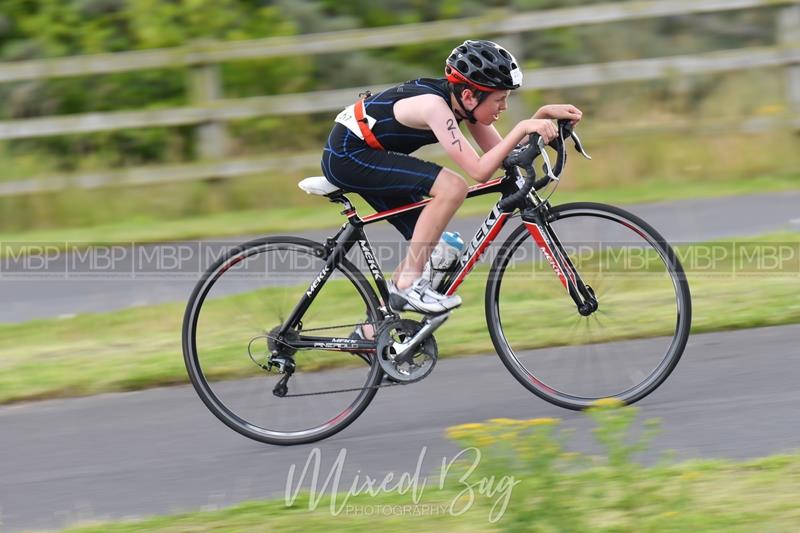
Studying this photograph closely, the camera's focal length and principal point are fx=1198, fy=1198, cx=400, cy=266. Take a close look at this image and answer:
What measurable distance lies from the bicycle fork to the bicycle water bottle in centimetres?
34

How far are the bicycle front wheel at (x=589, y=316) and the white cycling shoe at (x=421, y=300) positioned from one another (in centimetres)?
22

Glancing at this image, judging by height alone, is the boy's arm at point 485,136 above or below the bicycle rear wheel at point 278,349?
above

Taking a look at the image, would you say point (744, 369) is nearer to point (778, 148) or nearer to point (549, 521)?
point (549, 521)

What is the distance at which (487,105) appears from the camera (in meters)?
5.47

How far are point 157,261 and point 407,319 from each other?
4.93m

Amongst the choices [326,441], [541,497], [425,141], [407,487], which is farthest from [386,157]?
[541,497]

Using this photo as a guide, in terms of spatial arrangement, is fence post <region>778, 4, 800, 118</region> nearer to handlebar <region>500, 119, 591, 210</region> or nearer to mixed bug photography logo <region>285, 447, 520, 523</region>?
handlebar <region>500, 119, 591, 210</region>

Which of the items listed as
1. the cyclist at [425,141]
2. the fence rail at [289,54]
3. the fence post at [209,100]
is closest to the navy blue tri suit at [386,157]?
the cyclist at [425,141]

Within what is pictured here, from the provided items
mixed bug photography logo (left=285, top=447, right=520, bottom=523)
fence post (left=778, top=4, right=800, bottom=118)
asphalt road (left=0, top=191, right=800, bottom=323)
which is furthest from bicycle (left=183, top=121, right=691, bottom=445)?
fence post (left=778, top=4, right=800, bottom=118)

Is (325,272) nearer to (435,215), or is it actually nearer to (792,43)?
(435,215)

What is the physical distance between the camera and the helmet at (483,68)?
532 centimetres

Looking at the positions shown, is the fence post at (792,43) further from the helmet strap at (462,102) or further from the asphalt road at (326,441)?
the helmet strap at (462,102)

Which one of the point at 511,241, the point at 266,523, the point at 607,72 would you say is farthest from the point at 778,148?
the point at 266,523

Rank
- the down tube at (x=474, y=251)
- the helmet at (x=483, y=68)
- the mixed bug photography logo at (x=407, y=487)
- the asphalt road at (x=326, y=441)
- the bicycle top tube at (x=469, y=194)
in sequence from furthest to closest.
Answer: the down tube at (x=474, y=251) → the bicycle top tube at (x=469, y=194) → the helmet at (x=483, y=68) → the asphalt road at (x=326, y=441) → the mixed bug photography logo at (x=407, y=487)
